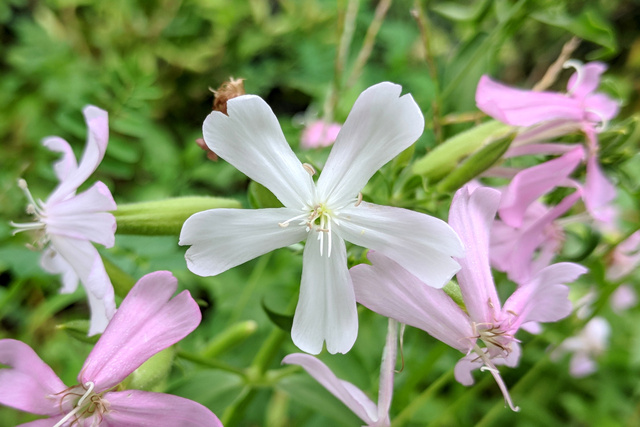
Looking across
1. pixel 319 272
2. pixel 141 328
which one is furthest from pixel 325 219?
pixel 141 328

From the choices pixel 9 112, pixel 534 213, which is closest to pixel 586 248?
pixel 534 213

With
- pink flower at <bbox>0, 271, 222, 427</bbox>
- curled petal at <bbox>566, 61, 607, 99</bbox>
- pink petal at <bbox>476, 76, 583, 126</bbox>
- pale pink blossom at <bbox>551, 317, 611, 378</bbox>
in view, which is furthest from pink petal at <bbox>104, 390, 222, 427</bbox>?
pale pink blossom at <bbox>551, 317, 611, 378</bbox>

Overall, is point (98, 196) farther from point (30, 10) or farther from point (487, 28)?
point (30, 10)

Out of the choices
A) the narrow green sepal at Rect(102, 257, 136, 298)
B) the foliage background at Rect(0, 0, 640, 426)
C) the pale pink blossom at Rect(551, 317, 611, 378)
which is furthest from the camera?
the pale pink blossom at Rect(551, 317, 611, 378)

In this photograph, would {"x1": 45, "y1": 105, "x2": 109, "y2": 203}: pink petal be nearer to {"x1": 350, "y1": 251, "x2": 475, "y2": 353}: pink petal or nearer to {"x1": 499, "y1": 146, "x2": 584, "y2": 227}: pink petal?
{"x1": 350, "y1": 251, "x2": 475, "y2": 353}: pink petal

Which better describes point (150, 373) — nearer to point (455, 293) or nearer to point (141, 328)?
point (141, 328)

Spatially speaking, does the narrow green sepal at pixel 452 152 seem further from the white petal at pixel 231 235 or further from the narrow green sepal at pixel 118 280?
the narrow green sepal at pixel 118 280
